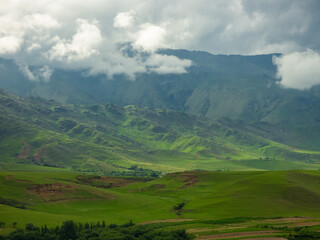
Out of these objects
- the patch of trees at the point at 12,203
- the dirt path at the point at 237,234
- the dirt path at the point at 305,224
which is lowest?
the dirt path at the point at 237,234

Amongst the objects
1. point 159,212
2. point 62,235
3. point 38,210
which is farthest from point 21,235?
point 159,212

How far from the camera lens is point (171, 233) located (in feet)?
430

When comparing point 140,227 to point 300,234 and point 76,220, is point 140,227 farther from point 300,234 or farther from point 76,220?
point 300,234

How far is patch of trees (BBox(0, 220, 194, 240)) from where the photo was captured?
429 ft

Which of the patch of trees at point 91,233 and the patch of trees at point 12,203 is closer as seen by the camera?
the patch of trees at point 91,233

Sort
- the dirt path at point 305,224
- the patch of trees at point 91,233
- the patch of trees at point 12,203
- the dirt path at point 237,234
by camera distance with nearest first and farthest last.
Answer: the dirt path at point 237,234, the patch of trees at point 91,233, the dirt path at point 305,224, the patch of trees at point 12,203

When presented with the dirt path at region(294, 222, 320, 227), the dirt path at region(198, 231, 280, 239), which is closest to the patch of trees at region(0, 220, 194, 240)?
the dirt path at region(198, 231, 280, 239)

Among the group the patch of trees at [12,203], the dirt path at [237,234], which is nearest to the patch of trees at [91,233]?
the dirt path at [237,234]

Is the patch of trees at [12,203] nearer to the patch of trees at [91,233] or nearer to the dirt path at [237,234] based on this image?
the patch of trees at [91,233]

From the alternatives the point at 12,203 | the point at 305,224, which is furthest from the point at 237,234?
the point at 12,203

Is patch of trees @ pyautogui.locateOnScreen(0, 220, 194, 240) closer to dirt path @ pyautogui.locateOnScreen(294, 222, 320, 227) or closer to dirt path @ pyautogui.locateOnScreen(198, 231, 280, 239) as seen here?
dirt path @ pyautogui.locateOnScreen(198, 231, 280, 239)

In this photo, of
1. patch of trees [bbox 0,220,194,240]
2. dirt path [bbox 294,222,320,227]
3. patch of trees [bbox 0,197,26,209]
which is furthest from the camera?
patch of trees [bbox 0,197,26,209]

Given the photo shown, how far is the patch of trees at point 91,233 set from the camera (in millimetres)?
130738

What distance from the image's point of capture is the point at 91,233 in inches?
5448
